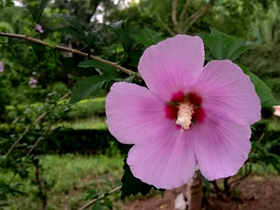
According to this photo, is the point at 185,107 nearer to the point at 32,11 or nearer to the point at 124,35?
the point at 124,35

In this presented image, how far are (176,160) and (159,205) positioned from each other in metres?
2.87

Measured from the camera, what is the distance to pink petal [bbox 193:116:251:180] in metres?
0.30

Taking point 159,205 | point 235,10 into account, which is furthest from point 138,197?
point 235,10

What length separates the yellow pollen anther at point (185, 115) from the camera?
12.2 inches

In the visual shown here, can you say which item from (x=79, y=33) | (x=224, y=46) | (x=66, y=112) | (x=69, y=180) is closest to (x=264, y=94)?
(x=224, y=46)

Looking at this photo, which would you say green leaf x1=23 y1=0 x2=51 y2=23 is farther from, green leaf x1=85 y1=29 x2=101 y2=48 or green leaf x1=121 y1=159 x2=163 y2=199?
green leaf x1=121 y1=159 x2=163 y2=199

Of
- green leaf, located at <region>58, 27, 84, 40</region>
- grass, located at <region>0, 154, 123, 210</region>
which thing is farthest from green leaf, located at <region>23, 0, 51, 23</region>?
grass, located at <region>0, 154, 123, 210</region>

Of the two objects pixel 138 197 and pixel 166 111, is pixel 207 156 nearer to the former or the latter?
pixel 166 111

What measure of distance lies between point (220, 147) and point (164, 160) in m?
0.05

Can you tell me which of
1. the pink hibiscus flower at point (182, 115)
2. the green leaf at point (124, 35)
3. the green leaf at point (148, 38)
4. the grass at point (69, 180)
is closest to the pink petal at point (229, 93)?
the pink hibiscus flower at point (182, 115)

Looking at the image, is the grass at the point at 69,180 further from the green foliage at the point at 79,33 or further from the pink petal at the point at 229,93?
the pink petal at the point at 229,93

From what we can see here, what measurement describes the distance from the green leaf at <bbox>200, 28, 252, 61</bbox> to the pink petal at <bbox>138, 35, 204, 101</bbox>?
83 millimetres

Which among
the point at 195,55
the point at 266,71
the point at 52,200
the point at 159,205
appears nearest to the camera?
the point at 195,55

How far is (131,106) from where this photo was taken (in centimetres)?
31
